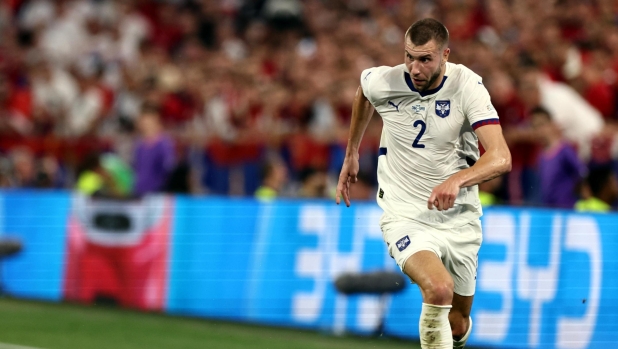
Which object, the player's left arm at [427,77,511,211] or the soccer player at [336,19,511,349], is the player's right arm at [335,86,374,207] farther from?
the player's left arm at [427,77,511,211]

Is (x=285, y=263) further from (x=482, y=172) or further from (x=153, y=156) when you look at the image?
(x=482, y=172)

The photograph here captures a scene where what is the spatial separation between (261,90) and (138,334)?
5.21m

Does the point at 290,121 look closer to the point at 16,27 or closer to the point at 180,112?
the point at 180,112

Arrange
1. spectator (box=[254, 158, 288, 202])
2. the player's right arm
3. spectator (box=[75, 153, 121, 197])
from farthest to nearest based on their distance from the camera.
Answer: spectator (box=[75, 153, 121, 197])
spectator (box=[254, 158, 288, 202])
the player's right arm

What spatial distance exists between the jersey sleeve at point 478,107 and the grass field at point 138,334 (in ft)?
12.4

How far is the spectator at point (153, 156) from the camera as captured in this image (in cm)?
1362

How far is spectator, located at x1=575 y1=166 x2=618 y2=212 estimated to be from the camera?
1059cm

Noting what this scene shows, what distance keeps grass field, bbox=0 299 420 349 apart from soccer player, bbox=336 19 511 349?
9.79ft

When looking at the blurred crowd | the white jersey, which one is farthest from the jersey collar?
the blurred crowd

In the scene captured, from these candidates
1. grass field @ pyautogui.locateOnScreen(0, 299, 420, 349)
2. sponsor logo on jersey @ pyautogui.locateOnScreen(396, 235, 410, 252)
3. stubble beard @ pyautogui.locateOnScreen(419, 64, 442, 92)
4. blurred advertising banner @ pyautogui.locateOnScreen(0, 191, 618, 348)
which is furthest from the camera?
grass field @ pyautogui.locateOnScreen(0, 299, 420, 349)

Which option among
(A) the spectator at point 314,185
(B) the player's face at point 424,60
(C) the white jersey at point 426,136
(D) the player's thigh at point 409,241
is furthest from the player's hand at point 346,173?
(A) the spectator at point 314,185

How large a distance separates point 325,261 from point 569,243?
2697mm

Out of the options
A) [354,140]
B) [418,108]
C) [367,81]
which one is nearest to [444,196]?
[418,108]

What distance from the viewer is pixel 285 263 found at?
446 inches
